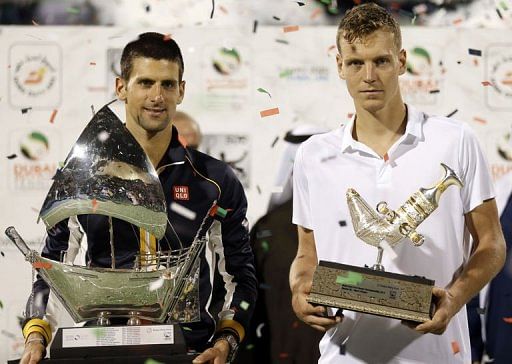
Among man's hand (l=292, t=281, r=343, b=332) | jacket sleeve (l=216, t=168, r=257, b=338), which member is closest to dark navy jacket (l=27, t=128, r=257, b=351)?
jacket sleeve (l=216, t=168, r=257, b=338)

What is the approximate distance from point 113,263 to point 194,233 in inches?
15.1

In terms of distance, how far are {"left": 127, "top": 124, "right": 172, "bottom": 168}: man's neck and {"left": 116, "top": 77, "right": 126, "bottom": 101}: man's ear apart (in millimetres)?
109

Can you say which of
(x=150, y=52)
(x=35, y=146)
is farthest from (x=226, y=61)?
(x=35, y=146)

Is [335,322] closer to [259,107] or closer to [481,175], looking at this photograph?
[481,175]

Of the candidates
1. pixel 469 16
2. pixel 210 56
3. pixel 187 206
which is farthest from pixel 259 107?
pixel 469 16

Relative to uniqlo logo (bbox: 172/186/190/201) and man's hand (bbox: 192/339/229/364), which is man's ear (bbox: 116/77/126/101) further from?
man's hand (bbox: 192/339/229/364)

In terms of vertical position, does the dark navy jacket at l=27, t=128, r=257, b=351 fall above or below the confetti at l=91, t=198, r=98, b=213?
below

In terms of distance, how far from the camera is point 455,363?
234cm

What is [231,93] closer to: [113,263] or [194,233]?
[194,233]

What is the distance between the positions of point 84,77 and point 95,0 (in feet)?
0.95

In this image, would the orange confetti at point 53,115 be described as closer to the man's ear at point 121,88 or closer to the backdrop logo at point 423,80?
the man's ear at point 121,88

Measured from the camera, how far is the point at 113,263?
244 centimetres

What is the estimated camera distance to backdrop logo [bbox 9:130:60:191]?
10.4 ft

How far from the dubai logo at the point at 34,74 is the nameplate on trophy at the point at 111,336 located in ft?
4.20
